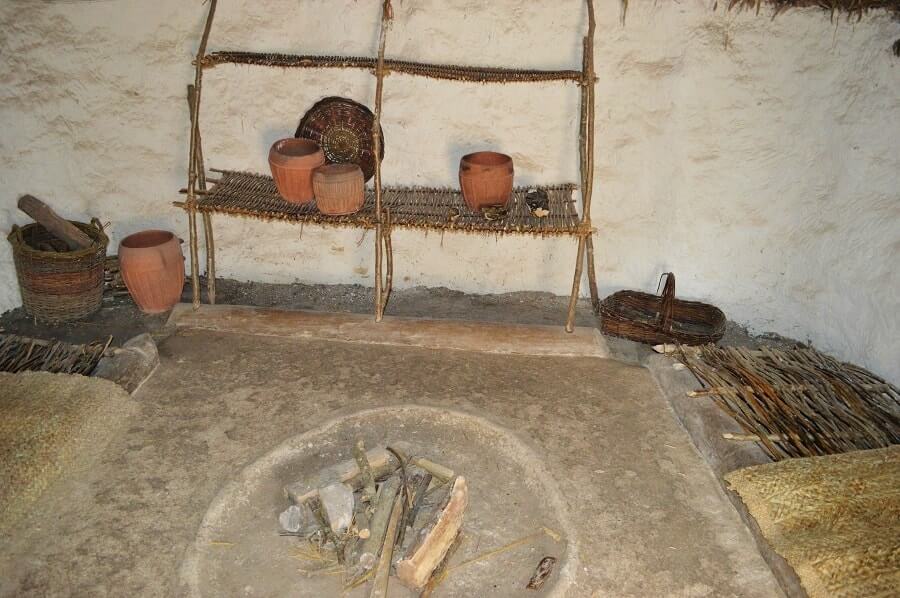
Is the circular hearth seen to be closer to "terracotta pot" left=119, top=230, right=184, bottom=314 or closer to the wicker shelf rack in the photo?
the wicker shelf rack

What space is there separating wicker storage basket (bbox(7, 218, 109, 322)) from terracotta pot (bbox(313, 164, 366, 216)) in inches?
64.1

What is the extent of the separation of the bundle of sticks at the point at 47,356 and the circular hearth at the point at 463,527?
1.16m

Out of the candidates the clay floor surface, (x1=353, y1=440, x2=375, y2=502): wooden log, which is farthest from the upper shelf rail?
(x1=353, y1=440, x2=375, y2=502): wooden log

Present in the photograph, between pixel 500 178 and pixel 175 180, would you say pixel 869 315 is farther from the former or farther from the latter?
pixel 175 180

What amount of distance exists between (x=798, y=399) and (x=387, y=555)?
76.6 inches

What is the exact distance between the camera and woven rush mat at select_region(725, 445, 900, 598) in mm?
2051

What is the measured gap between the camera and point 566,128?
3.99m

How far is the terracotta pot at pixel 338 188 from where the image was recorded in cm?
351

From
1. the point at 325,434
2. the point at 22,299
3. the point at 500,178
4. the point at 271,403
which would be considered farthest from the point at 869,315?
the point at 22,299

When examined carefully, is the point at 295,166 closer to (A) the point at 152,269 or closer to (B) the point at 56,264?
(A) the point at 152,269

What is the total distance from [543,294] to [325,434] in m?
2.03

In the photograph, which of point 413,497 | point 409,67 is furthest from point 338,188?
point 413,497

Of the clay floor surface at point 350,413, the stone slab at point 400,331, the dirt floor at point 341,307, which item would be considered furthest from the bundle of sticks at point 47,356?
the dirt floor at point 341,307

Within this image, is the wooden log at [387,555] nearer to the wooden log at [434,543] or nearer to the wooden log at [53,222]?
the wooden log at [434,543]
